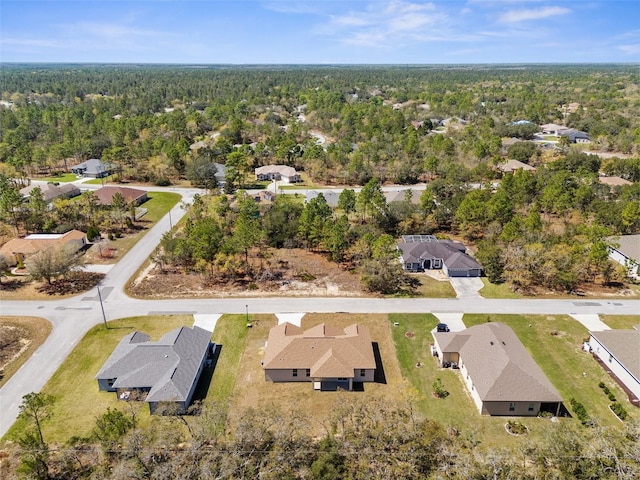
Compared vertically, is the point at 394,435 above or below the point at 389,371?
above

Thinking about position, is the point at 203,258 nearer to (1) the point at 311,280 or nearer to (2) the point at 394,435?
(1) the point at 311,280

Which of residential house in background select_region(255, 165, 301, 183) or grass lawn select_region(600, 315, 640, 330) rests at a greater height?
residential house in background select_region(255, 165, 301, 183)

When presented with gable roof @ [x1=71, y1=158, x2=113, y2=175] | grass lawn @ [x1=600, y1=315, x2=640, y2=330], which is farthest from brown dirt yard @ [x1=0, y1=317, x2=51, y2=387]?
gable roof @ [x1=71, y1=158, x2=113, y2=175]

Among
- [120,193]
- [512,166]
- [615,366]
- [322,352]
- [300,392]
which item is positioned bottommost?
[300,392]

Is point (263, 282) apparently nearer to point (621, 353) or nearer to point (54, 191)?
point (621, 353)

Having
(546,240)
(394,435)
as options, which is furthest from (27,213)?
(546,240)

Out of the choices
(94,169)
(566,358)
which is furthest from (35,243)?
(566,358)

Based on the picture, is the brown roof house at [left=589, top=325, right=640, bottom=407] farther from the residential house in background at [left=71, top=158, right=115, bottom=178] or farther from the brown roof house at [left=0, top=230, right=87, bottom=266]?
the residential house in background at [left=71, top=158, right=115, bottom=178]
